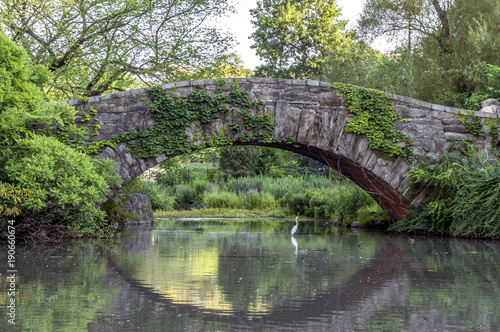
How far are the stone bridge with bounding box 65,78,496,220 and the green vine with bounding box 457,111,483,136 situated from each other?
8 centimetres

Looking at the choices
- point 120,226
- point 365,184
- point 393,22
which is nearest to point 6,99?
point 120,226

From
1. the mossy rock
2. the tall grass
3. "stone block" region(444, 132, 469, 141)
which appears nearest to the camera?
"stone block" region(444, 132, 469, 141)

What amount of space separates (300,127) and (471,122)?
3.51 meters

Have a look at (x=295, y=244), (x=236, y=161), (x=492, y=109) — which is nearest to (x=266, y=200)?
(x=236, y=161)

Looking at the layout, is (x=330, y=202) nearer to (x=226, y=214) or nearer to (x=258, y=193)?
(x=226, y=214)

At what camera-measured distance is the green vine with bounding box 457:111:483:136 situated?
11758 millimetres

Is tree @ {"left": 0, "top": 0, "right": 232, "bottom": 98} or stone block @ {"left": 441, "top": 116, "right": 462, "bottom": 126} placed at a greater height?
tree @ {"left": 0, "top": 0, "right": 232, "bottom": 98}

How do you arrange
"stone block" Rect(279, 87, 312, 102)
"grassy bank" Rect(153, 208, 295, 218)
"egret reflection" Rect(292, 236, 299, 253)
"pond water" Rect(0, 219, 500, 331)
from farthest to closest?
"grassy bank" Rect(153, 208, 295, 218) → "stone block" Rect(279, 87, 312, 102) → "egret reflection" Rect(292, 236, 299, 253) → "pond water" Rect(0, 219, 500, 331)

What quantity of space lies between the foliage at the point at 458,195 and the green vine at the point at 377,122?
0.54m

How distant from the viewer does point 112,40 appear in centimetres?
1672

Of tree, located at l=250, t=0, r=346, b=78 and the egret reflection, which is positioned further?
tree, located at l=250, t=0, r=346, b=78

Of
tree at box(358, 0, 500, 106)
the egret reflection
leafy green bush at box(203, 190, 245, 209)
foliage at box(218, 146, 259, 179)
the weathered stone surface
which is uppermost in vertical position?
tree at box(358, 0, 500, 106)

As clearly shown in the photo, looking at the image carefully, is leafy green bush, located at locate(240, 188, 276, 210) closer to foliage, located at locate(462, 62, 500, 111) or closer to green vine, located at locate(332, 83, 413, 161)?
foliage, located at locate(462, 62, 500, 111)

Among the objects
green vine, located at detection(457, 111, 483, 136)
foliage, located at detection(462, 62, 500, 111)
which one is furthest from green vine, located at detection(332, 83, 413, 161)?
foliage, located at detection(462, 62, 500, 111)
